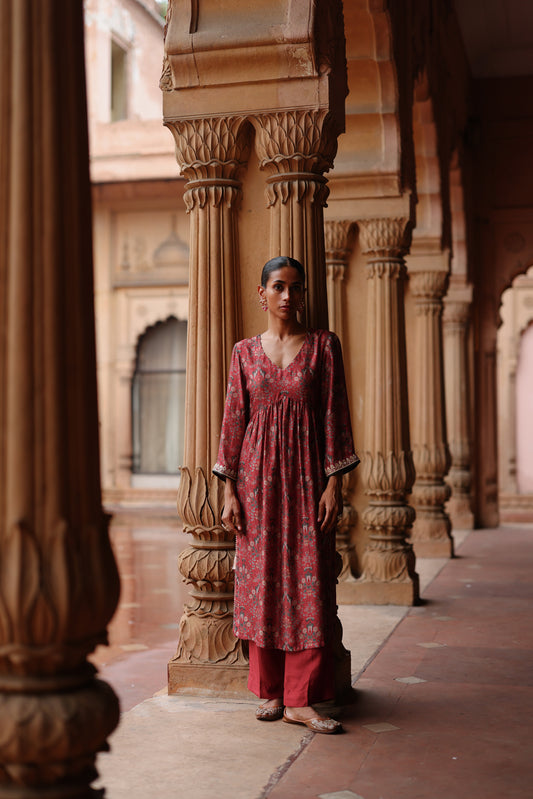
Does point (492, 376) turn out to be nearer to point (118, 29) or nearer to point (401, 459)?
point (401, 459)

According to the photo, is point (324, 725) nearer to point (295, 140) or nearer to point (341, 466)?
point (341, 466)

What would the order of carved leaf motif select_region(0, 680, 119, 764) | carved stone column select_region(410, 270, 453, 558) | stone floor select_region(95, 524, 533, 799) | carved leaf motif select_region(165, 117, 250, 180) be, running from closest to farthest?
carved leaf motif select_region(0, 680, 119, 764)
stone floor select_region(95, 524, 533, 799)
carved leaf motif select_region(165, 117, 250, 180)
carved stone column select_region(410, 270, 453, 558)

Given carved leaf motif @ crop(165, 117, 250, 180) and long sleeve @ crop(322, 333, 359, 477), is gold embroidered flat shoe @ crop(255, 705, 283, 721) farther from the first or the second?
carved leaf motif @ crop(165, 117, 250, 180)

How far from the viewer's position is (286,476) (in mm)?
3525

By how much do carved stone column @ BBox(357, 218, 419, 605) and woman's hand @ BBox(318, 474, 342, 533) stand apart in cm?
306

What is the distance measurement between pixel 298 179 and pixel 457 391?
7.74 metres

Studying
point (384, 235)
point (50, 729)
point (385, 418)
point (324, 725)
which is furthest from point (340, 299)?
point (50, 729)

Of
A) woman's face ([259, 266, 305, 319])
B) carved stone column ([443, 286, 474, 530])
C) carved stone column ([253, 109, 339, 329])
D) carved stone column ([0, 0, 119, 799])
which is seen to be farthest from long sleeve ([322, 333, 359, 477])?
carved stone column ([443, 286, 474, 530])

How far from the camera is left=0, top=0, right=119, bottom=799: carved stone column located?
1679 millimetres

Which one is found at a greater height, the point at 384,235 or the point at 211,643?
the point at 384,235

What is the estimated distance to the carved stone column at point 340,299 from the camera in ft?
21.5

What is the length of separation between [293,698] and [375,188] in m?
3.73

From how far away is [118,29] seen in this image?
17.1 m

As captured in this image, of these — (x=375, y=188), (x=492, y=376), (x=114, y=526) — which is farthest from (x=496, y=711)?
(x=114, y=526)
